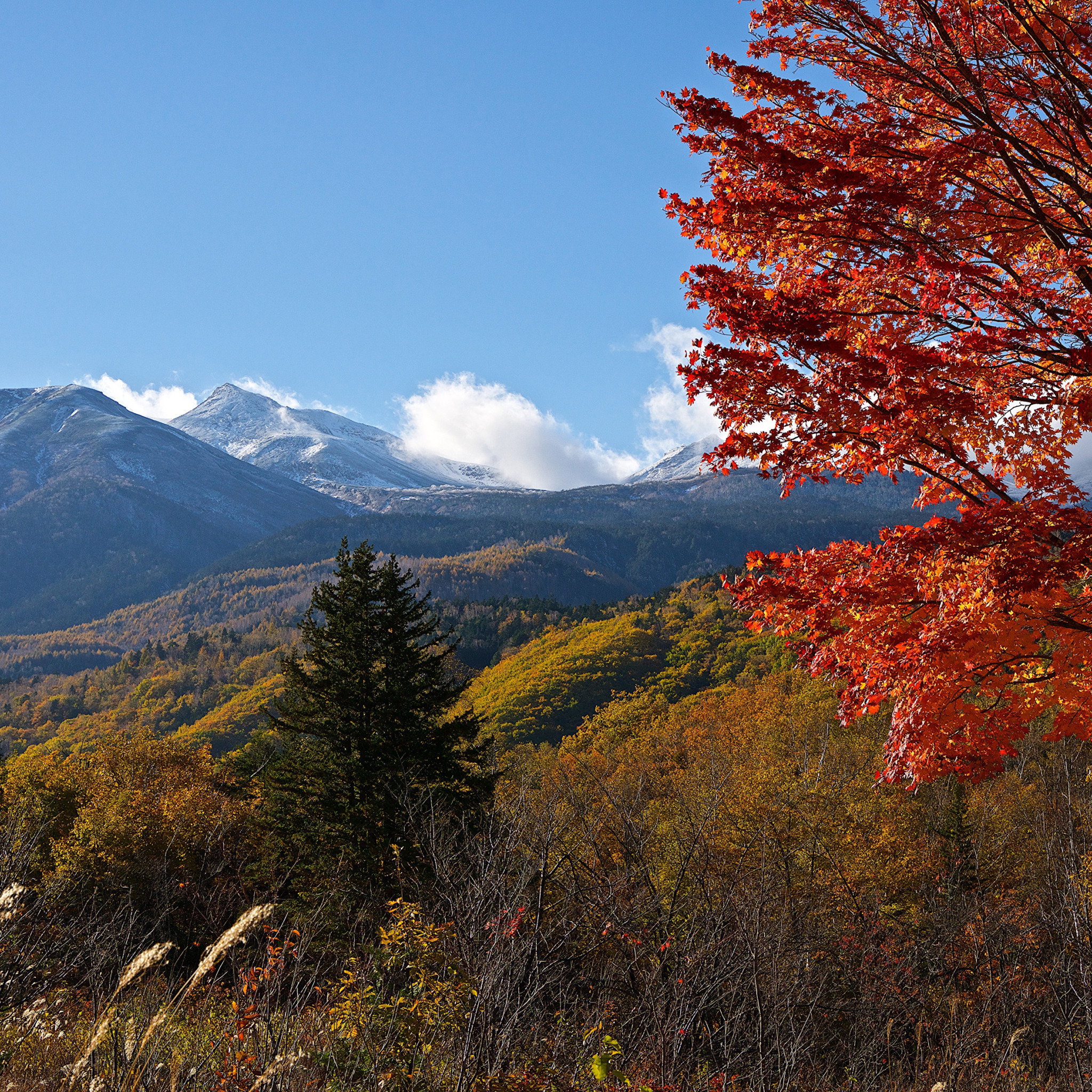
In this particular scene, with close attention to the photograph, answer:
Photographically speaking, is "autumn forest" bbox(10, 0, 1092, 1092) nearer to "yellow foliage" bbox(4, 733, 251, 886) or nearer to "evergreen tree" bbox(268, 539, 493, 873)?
"evergreen tree" bbox(268, 539, 493, 873)

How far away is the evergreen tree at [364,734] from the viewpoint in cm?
2095

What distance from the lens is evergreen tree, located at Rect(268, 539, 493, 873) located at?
21.0 metres

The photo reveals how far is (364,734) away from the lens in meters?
21.9

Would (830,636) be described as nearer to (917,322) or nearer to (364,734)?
(917,322)

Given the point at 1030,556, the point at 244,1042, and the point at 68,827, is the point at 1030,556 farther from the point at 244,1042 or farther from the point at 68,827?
the point at 68,827

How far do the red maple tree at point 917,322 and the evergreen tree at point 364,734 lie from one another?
15.4 metres

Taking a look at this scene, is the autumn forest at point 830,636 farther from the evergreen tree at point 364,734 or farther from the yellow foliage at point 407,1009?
the evergreen tree at point 364,734

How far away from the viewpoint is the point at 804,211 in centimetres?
614

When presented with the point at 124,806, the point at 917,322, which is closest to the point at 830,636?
the point at 917,322

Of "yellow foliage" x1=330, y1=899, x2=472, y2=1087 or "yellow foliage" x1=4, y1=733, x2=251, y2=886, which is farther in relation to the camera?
"yellow foliage" x1=4, y1=733, x2=251, y2=886

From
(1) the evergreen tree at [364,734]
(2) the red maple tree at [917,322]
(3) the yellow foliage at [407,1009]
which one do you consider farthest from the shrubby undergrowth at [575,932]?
(2) the red maple tree at [917,322]

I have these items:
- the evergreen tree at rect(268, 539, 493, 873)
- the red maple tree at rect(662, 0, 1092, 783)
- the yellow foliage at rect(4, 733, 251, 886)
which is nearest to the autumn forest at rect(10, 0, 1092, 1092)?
the red maple tree at rect(662, 0, 1092, 783)

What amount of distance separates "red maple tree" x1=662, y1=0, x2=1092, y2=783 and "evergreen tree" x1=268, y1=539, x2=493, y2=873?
606 inches

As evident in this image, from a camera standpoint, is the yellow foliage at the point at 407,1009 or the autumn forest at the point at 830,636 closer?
the autumn forest at the point at 830,636
